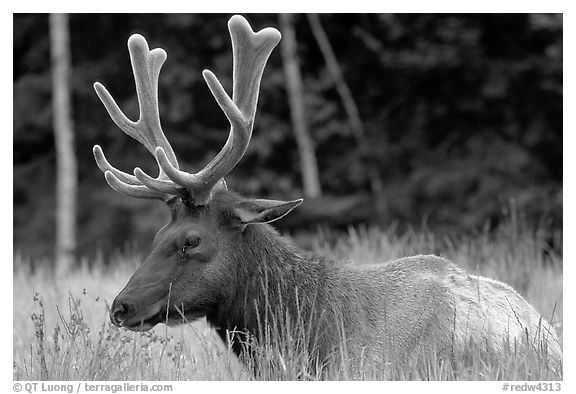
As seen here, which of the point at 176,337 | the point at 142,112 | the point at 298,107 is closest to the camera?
A: the point at 142,112

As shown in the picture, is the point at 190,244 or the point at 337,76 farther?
the point at 337,76

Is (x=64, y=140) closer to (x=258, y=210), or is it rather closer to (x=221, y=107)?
(x=221, y=107)

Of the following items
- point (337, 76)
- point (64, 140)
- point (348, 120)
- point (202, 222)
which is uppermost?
point (337, 76)

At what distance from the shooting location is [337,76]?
49.8 ft

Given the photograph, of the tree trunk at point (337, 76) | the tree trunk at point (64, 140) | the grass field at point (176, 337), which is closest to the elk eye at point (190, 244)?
the grass field at point (176, 337)

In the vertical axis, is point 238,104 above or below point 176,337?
above

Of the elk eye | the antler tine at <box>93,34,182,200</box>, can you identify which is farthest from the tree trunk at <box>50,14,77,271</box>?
the elk eye

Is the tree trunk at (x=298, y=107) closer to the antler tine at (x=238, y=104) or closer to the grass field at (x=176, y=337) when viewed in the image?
the grass field at (x=176, y=337)

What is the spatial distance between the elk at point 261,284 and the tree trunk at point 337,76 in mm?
10129

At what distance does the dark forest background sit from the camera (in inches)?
542

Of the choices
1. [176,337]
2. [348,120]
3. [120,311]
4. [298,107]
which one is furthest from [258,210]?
[348,120]

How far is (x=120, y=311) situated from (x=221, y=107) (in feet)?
3.71

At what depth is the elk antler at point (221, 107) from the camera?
15.3 feet
